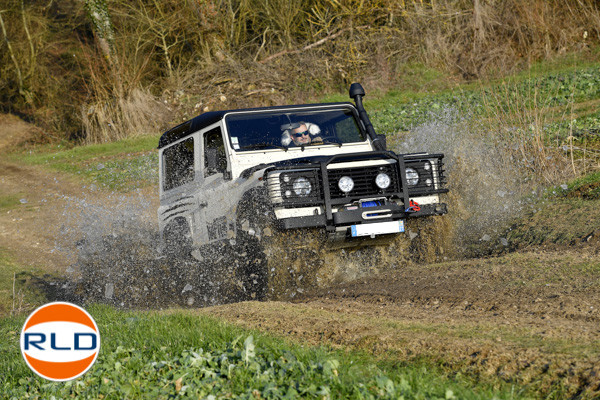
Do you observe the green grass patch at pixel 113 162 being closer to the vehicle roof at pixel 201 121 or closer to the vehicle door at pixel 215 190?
the vehicle roof at pixel 201 121

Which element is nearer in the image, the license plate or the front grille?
the license plate

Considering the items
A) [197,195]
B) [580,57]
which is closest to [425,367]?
[197,195]

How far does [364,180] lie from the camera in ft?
22.8

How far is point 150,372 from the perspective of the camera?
13.8 ft

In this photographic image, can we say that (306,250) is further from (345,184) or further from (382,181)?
(382,181)

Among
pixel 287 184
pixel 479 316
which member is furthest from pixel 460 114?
pixel 479 316

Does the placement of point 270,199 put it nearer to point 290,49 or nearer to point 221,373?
point 221,373

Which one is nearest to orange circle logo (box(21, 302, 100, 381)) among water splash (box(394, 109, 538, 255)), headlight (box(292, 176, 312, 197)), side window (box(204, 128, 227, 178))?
headlight (box(292, 176, 312, 197))

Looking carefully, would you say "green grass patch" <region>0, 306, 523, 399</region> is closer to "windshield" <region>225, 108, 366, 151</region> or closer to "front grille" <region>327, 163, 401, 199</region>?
"front grille" <region>327, 163, 401, 199</region>

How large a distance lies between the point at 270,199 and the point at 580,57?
18.2m

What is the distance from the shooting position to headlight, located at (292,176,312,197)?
266 inches

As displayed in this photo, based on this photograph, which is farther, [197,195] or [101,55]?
[101,55]

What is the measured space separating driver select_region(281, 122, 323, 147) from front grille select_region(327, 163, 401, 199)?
113 cm

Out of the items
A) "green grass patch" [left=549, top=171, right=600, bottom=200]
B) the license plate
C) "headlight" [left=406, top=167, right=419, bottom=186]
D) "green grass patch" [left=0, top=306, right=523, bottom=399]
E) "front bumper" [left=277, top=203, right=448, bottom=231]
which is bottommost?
"green grass patch" [left=549, top=171, right=600, bottom=200]
